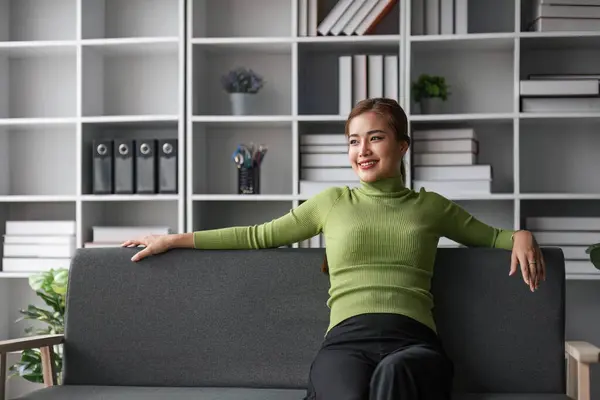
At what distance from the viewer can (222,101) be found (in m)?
4.30

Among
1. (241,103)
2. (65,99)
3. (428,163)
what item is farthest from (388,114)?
(65,99)

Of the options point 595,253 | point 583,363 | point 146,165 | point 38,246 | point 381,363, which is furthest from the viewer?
point 38,246

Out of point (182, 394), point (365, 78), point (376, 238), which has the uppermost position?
point (365, 78)

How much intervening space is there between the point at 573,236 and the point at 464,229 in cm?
137

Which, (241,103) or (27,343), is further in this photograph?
(241,103)

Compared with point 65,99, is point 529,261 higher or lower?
lower

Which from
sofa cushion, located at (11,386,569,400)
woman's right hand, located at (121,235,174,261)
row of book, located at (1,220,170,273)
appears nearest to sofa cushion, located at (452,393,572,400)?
sofa cushion, located at (11,386,569,400)

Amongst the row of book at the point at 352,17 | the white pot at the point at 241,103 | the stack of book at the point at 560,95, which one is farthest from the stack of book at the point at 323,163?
the stack of book at the point at 560,95

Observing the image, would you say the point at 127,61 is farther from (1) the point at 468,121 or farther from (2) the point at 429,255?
(2) the point at 429,255

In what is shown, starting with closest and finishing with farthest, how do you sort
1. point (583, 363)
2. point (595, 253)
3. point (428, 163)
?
point (583, 363) < point (595, 253) < point (428, 163)

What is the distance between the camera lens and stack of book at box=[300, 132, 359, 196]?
3916mm

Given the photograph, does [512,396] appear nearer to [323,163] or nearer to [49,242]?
[323,163]

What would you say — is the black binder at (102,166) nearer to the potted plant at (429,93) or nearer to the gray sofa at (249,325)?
the gray sofa at (249,325)

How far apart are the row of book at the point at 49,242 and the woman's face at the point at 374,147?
1677 mm
